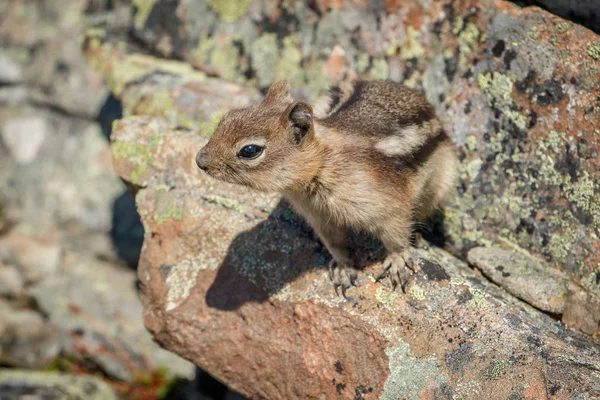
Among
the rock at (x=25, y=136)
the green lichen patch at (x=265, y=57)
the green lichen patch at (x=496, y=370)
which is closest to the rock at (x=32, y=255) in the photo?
the rock at (x=25, y=136)

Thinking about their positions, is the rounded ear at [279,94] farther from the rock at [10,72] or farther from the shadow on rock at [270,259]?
the rock at [10,72]

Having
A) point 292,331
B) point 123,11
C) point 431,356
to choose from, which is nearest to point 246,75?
point 123,11

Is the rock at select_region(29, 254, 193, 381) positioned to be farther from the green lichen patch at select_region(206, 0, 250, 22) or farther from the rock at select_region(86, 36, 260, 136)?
the green lichen patch at select_region(206, 0, 250, 22)

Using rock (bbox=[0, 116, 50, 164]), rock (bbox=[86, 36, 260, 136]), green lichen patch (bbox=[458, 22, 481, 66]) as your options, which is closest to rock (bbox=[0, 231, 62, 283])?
rock (bbox=[0, 116, 50, 164])

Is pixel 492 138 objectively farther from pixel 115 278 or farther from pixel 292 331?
pixel 115 278

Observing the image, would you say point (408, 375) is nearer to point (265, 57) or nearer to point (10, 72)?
point (265, 57)

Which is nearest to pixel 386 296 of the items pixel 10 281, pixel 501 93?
pixel 501 93
